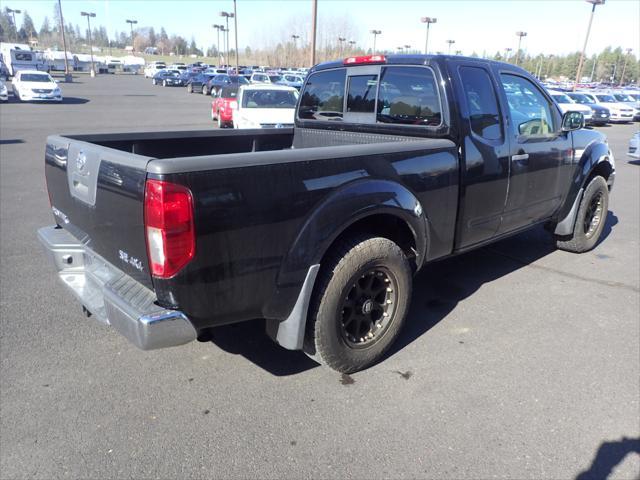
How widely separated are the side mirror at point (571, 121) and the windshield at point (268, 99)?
10.00 metres

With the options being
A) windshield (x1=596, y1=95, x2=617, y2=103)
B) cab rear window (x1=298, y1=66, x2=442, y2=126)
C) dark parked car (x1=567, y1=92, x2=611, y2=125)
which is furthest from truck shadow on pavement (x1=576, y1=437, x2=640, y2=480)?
windshield (x1=596, y1=95, x2=617, y2=103)

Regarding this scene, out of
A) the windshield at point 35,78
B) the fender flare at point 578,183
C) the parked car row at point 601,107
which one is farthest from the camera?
the windshield at point 35,78

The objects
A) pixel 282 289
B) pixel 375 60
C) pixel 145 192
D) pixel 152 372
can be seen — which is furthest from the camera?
pixel 375 60

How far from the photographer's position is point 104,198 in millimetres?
2607

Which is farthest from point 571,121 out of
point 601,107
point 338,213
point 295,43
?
point 295,43

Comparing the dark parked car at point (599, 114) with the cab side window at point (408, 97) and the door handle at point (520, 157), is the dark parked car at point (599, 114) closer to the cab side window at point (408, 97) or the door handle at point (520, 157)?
the door handle at point (520, 157)

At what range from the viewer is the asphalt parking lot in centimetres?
250

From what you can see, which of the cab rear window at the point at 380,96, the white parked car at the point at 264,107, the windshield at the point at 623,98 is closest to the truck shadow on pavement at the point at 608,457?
the cab rear window at the point at 380,96

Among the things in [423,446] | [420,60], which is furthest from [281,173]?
[420,60]

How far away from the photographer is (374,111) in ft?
13.9

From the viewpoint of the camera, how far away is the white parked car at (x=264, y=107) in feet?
43.9

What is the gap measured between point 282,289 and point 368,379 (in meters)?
1.00

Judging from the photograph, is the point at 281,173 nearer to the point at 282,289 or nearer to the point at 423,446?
the point at 282,289

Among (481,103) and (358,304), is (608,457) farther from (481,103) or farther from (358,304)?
(481,103)
